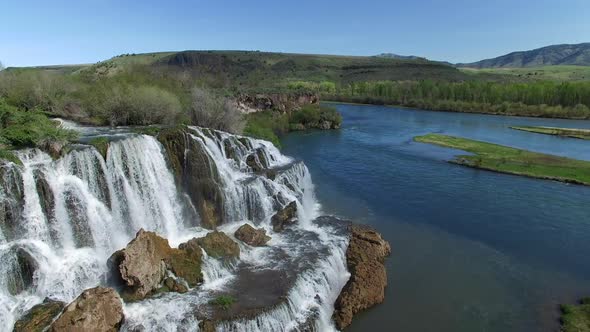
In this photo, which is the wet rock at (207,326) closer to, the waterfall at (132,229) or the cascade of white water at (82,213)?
the waterfall at (132,229)

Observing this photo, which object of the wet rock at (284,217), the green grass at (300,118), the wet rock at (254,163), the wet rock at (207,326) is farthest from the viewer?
the green grass at (300,118)

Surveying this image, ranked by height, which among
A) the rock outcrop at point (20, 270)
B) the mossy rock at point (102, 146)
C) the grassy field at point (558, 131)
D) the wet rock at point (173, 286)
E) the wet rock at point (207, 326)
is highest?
the mossy rock at point (102, 146)

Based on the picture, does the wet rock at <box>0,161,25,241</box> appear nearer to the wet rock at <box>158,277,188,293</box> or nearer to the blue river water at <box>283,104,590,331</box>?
the wet rock at <box>158,277,188,293</box>

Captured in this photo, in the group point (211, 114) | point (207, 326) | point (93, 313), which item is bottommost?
point (207, 326)

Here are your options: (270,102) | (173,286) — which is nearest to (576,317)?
(173,286)

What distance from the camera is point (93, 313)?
1334 centimetres

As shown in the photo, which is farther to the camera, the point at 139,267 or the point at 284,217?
the point at 284,217

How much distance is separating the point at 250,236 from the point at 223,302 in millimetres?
5577

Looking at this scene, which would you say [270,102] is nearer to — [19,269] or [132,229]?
[132,229]

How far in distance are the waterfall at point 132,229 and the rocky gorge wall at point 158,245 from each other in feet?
0.15

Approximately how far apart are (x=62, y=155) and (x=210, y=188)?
297 inches

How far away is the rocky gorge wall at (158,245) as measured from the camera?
1458 centimetres

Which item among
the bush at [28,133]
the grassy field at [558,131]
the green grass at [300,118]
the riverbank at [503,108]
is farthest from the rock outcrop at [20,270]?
the riverbank at [503,108]

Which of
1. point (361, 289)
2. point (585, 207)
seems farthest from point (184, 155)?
point (585, 207)
